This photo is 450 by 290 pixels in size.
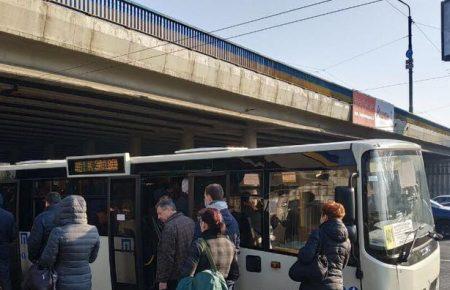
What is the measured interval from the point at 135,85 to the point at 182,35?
8.76ft

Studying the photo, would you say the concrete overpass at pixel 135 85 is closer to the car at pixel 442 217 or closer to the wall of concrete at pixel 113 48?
the wall of concrete at pixel 113 48

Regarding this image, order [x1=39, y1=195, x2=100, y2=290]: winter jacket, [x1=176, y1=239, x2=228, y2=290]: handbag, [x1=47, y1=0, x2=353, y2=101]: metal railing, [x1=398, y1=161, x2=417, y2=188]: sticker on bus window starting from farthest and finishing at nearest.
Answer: [x1=47, y1=0, x2=353, y2=101]: metal railing
[x1=398, y1=161, x2=417, y2=188]: sticker on bus window
[x1=39, y1=195, x2=100, y2=290]: winter jacket
[x1=176, y1=239, x2=228, y2=290]: handbag

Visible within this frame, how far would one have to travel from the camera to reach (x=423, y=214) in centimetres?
685

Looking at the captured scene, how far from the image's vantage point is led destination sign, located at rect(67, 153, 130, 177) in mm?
8323

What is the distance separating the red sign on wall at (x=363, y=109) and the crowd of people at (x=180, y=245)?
82.9 feet

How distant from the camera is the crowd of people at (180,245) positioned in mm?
4754

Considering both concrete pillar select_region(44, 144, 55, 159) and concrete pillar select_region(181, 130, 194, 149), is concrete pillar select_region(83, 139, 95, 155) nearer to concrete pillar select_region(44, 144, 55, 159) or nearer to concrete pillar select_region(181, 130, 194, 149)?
concrete pillar select_region(44, 144, 55, 159)

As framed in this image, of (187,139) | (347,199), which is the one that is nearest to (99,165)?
(347,199)

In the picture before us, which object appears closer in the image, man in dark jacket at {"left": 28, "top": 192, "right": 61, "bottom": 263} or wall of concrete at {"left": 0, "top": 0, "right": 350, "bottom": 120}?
man in dark jacket at {"left": 28, "top": 192, "right": 61, "bottom": 263}

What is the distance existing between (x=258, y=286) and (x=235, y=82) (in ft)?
49.2

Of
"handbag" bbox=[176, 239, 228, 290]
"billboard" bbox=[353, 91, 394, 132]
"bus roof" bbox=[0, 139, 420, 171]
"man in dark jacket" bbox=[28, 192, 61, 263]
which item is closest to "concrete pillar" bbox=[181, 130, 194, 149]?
"billboard" bbox=[353, 91, 394, 132]

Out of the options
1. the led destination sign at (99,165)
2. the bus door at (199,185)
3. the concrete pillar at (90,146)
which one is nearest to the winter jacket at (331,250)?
the bus door at (199,185)

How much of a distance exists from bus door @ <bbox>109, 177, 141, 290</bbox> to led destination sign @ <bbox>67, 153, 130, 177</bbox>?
183mm

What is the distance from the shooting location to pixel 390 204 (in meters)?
6.05
